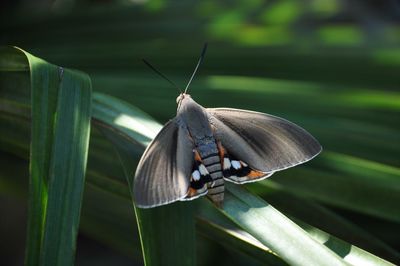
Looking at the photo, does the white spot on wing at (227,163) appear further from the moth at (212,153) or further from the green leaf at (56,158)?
the green leaf at (56,158)

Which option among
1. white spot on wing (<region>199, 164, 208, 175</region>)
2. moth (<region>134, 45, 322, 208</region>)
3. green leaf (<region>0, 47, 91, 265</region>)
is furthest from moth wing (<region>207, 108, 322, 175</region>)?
green leaf (<region>0, 47, 91, 265</region>)

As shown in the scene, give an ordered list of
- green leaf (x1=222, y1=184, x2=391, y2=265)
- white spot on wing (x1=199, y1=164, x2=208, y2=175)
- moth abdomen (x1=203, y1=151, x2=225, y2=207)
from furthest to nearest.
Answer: white spot on wing (x1=199, y1=164, x2=208, y2=175), moth abdomen (x1=203, y1=151, x2=225, y2=207), green leaf (x1=222, y1=184, x2=391, y2=265)

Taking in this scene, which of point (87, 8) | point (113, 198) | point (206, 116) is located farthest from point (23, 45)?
point (206, 116)

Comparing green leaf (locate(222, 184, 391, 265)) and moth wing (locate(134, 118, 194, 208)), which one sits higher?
moth wing (locate(134, 118, 194, 208))

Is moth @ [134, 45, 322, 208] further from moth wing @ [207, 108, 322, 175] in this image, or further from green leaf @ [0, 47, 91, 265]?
green leaf @ [0, 47, 91, 265]

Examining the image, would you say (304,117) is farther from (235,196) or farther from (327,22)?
(327,22)

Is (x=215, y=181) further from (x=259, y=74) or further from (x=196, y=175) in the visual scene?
(x=259, y=74)

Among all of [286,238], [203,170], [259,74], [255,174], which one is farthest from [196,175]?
[259,74]

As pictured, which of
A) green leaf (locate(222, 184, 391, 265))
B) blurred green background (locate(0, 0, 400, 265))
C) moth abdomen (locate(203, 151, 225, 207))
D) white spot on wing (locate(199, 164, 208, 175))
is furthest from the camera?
blurred green background (locate(0, 0, 400, 265))
